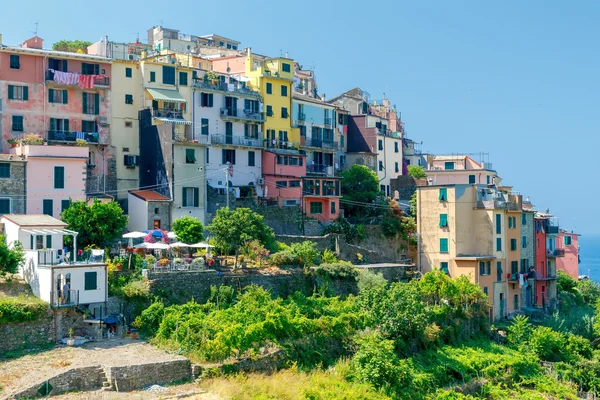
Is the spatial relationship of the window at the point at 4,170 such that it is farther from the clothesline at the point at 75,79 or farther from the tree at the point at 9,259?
the clothesline at the point at 75,79

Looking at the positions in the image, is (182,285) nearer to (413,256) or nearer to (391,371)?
(391,371)

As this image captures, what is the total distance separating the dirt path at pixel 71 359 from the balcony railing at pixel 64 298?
2.09 metres

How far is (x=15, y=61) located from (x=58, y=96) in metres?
3.63

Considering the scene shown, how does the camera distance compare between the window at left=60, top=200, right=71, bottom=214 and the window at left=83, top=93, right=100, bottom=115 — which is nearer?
the window at left=60, top=200, right=71, bottom=214

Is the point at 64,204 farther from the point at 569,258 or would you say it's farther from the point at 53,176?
the point at 569,258

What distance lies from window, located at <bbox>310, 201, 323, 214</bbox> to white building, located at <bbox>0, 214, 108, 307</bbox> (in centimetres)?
2348

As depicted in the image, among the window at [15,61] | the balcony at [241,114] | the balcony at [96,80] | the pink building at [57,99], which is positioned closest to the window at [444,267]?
the balcony at [241,114]

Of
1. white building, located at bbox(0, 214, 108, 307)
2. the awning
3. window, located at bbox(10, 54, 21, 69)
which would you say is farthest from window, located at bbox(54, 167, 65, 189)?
the awning

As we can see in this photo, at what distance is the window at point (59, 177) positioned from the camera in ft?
167

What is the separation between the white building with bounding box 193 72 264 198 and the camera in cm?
6269

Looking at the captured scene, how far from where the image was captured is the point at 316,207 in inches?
2530

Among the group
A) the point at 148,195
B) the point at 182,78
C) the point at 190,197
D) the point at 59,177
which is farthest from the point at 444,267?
the point at 59,177

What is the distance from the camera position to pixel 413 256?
6362 cm

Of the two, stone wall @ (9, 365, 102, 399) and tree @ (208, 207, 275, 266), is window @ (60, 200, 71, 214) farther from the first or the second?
stone wall @ (9, 365, 102, 399)
